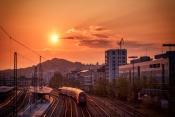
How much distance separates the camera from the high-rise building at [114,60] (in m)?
122

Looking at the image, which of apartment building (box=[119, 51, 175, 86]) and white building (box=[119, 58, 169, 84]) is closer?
apartment building (box=[119, 51, 175, 86])

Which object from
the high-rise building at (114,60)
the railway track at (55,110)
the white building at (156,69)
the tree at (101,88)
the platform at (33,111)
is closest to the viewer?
the platform at (33,111)

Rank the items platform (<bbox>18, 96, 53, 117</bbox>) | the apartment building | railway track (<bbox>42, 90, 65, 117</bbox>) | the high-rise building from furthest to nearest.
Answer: the high-rise building, the apartment building, railway track (<bbox>42, 90, 65, 117</bbox>), platform (<bbox>18, 96, 53, 117</bbox>)

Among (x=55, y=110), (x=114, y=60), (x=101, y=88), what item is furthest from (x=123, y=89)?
(x=114, y=60)

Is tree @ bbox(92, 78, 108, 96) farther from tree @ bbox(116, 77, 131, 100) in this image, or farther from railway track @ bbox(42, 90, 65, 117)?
railway track @ bbox(42, 90, 65, 117)

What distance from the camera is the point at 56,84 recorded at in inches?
5364

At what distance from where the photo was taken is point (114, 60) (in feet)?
409

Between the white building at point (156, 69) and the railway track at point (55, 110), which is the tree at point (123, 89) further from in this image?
the railway track at point (55, 110)

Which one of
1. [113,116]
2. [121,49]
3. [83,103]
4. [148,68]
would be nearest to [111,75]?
[121,49]

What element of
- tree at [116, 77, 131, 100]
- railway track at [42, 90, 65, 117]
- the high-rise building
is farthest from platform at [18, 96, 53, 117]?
the high-rise building

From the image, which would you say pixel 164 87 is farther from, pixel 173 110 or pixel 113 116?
pixel 113 116

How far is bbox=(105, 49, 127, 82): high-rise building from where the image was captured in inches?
4786

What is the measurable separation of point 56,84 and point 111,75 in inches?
1400

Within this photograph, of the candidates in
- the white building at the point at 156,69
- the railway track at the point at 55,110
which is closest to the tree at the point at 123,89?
the white building at the point at 156,69
